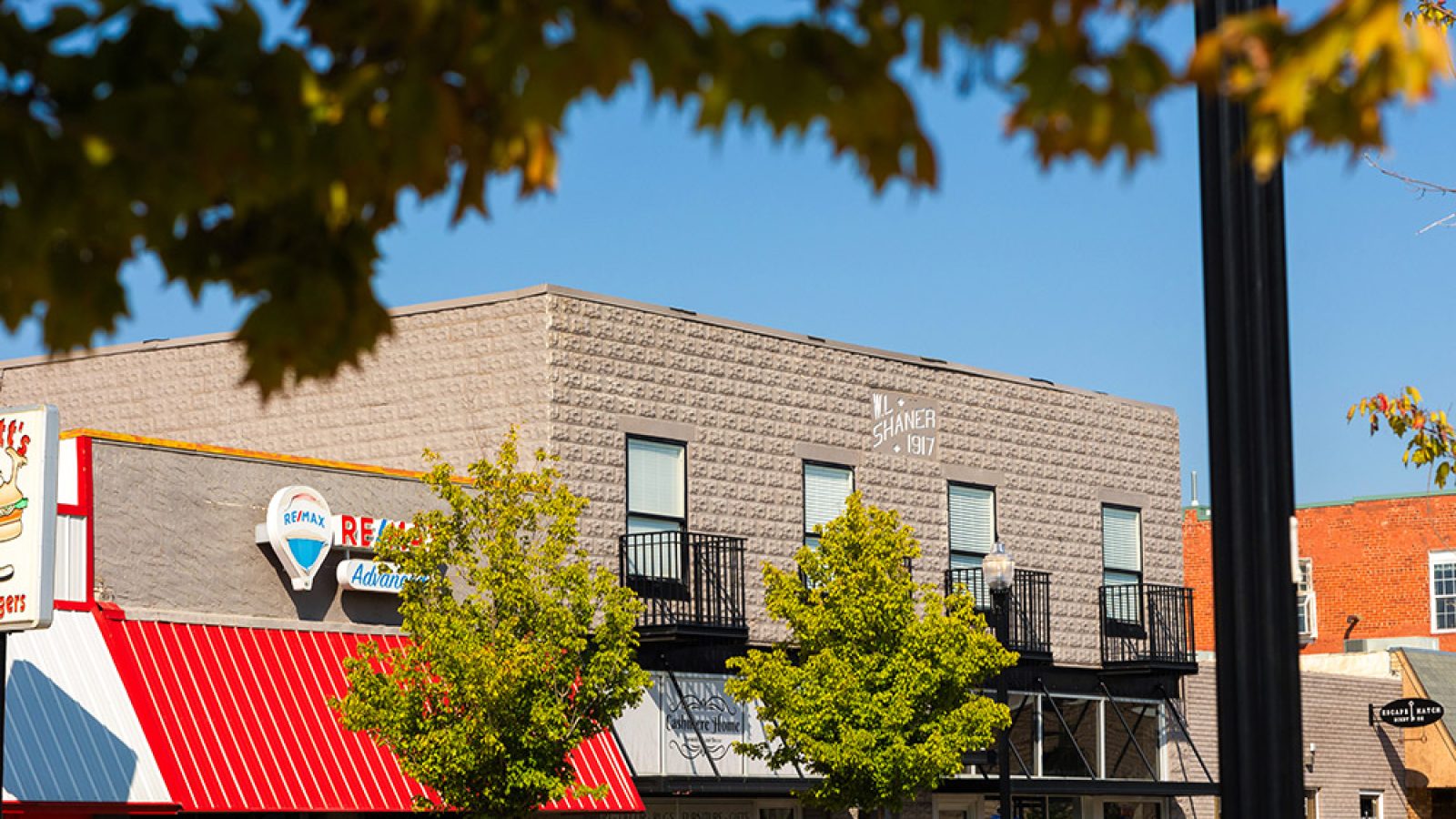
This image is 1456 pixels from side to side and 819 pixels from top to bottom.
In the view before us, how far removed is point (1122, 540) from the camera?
35531 millimetres

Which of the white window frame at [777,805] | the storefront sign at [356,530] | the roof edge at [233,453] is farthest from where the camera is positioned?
the white window frame at [777,805]

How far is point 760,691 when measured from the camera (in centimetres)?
2634

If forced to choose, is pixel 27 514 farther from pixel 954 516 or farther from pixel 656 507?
pixel 954 516

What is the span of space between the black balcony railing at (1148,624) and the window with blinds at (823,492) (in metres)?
6.17

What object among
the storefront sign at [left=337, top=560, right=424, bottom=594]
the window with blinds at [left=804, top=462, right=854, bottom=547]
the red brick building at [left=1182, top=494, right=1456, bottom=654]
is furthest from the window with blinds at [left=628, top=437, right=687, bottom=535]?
the red brick building at [left=1182, top=494, right=1456, bottom=654]

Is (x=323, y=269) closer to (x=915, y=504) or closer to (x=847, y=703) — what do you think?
(x=847, y=703)

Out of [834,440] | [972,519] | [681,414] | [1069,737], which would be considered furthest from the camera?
[1069,737]

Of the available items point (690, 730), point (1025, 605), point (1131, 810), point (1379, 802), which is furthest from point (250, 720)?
point (1379, 802)

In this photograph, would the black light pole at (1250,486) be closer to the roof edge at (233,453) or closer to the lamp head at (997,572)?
the roof edge at (233,453)

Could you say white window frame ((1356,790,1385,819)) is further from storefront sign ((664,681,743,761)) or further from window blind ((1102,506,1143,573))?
storefront sign ((664,681,743,761))

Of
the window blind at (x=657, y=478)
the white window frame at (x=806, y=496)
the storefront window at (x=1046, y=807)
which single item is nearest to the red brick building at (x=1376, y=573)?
the storefront window at (x=1046, y=807)

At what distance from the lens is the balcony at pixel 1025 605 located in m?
31.9

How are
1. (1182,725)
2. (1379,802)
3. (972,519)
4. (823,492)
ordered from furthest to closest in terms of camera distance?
(1379,802), (1182,725), (972,519), (823,492)

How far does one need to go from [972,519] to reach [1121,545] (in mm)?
3922
